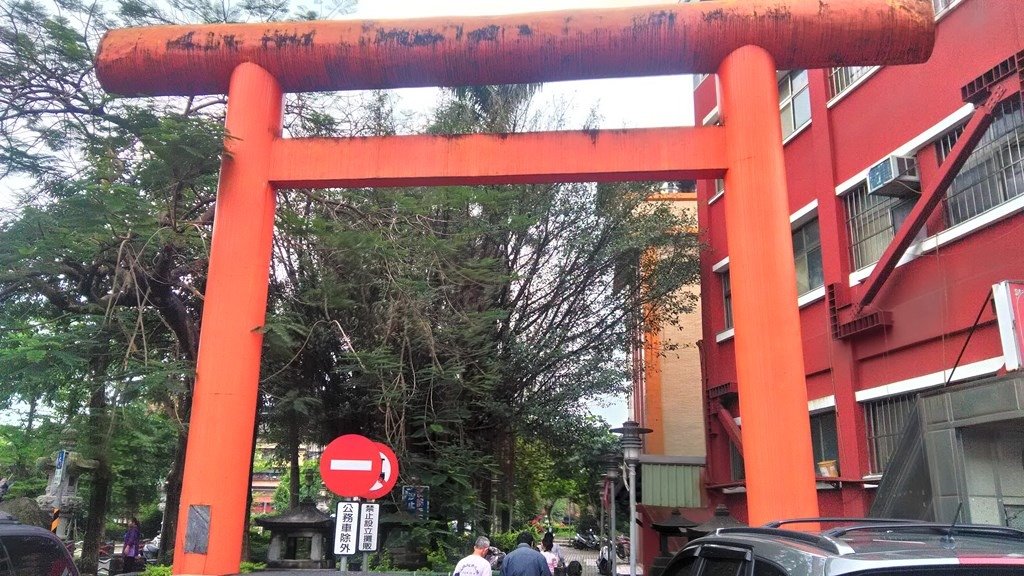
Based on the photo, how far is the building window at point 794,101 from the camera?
13102 millimetres

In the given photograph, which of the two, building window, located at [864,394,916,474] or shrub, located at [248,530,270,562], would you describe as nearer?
building window, located at [864,394,916,474]

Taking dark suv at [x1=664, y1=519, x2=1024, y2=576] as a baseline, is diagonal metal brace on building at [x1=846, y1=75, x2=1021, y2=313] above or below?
above

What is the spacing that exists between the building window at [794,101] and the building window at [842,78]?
0.55 m

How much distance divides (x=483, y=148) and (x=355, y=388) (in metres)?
8.04

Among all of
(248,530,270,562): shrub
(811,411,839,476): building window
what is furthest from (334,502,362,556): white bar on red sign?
(248,530,270,562): shrub

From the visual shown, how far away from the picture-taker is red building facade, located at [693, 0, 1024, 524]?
849 cm

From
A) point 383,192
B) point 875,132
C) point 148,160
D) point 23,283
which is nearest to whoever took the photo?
point 148,160

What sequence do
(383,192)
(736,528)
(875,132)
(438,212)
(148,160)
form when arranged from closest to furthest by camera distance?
1. (736,528)
2. (148,160)
3. (875,132)
4. (383,192)
5. (438,212)

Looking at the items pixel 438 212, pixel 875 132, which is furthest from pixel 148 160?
pixel 875 132

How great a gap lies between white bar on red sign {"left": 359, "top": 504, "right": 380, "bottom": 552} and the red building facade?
3.90 m

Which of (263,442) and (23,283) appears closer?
(23,283)

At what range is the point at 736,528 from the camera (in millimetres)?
3770

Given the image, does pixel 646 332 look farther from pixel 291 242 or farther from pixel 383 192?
pixel 291 242

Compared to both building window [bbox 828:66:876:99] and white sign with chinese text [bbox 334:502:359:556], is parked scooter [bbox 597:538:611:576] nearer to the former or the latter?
building window [bbox 828:66:876:99]
